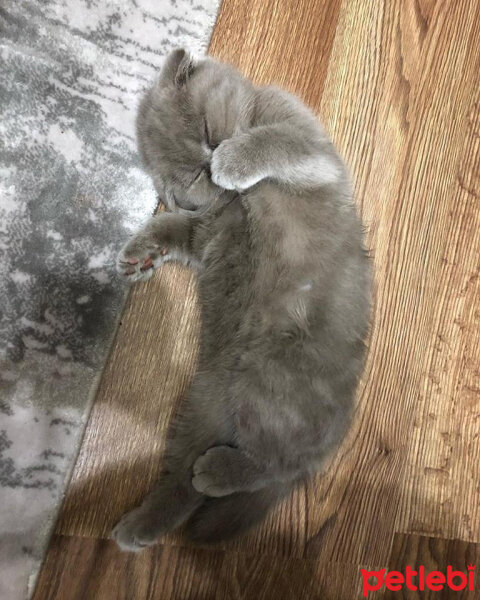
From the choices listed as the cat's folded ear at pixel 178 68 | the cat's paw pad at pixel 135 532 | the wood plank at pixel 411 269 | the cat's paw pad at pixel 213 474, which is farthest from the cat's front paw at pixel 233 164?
the cat's paw pad at pixel 135 532

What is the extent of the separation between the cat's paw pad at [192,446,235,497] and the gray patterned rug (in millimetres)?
264

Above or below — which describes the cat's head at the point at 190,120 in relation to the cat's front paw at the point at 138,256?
above

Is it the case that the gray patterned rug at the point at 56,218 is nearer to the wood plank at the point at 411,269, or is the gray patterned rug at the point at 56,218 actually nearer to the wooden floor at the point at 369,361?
the wooden floor at the point at 369,361

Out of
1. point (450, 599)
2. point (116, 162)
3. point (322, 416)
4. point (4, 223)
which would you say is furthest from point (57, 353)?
point (450, 599)

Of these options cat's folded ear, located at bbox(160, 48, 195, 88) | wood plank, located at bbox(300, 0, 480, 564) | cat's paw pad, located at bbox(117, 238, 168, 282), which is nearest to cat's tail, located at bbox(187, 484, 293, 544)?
wood plank, located at bbox(300, 0, 480, 564)

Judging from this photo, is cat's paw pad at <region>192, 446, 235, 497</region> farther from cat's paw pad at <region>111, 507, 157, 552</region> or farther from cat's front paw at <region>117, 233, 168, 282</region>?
cat's front paw at <region>117, 233, 168, 282</region>

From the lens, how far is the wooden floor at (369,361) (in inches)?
38.9

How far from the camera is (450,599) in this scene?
3.31 ft

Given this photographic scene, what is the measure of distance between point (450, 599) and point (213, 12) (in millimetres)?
1272

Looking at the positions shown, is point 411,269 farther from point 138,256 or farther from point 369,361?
point 138,256

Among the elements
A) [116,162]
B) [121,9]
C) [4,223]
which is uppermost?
[121,9]

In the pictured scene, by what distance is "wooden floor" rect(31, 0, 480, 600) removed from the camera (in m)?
0.99

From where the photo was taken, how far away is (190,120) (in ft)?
3.01

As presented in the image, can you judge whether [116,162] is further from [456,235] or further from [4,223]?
[456,235]
